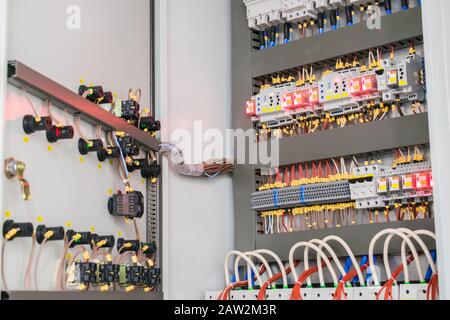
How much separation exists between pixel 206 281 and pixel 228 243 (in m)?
0.25

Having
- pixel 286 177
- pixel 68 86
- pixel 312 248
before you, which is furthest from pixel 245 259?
pixel 68 86

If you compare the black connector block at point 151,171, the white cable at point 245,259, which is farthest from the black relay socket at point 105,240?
the white cable at point 245,259

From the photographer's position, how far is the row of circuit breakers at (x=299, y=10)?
3.42 metres

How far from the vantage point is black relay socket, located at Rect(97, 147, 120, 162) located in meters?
2.84

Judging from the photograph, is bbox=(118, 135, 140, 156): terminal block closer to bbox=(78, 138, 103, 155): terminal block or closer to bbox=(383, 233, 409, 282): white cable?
bbox=(78, 138, 103, 155): terminal block

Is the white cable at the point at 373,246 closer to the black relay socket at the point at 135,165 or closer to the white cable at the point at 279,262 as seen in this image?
the white cable at the point at 279,262

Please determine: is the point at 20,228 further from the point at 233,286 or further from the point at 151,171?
the point at 233,286

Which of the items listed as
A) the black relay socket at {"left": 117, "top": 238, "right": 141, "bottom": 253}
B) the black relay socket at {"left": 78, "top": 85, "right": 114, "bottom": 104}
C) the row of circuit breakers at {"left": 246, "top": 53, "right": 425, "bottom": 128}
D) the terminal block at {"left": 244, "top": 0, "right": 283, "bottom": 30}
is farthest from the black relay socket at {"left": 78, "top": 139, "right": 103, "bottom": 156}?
the terminal block at {"left": 244, "top": 0, "right": 283, "bottom": 30}

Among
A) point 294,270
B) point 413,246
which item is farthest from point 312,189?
point 413,246

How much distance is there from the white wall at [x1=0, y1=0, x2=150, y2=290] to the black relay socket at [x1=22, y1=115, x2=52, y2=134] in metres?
0.02

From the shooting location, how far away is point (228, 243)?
3.61 meters

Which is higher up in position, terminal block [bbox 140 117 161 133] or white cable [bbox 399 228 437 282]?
terminal block [bbox 140 117 161 133]

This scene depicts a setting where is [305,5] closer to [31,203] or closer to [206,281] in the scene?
[206,281]
